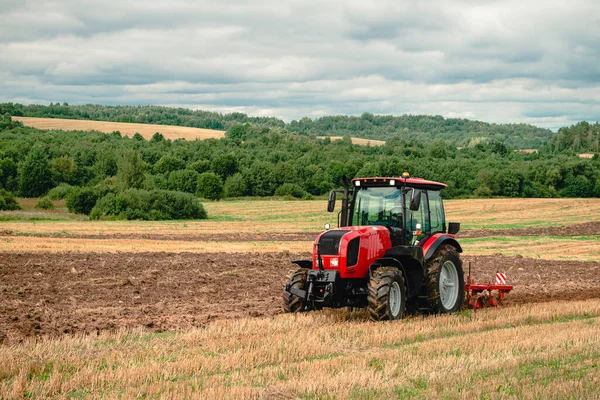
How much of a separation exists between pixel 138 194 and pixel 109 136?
53.3m

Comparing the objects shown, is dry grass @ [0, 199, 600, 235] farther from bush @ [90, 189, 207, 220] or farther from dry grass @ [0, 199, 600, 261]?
bush @ [90, 189, 207, 220]

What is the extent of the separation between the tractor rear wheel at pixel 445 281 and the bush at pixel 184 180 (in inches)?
2570

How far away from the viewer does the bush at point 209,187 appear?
76062mm

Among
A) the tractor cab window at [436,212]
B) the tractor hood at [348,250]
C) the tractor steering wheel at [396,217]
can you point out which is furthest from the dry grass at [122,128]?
the tractor hood at [348,250]

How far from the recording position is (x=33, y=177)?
71562 mm

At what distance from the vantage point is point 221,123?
560 ft

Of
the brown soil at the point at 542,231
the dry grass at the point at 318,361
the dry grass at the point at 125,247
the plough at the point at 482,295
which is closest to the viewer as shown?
the dry grass at the point at 318,361

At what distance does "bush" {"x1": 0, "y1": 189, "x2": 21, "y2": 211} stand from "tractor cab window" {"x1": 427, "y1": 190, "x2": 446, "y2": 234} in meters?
52.4

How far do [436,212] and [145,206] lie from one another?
45087 mm

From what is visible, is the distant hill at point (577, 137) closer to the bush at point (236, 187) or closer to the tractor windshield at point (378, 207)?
the bush at point (236, 187)

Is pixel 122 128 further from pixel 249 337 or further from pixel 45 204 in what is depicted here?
pixel 249 337

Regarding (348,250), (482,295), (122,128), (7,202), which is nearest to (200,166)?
(7,202)

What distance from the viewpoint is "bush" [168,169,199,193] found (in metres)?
77.2

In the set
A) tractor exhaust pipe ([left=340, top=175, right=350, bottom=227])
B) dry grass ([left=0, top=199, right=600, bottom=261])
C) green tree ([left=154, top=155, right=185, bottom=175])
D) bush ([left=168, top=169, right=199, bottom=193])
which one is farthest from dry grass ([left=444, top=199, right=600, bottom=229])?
green tree ([left=154, top=155, right=185, bottom=175])
